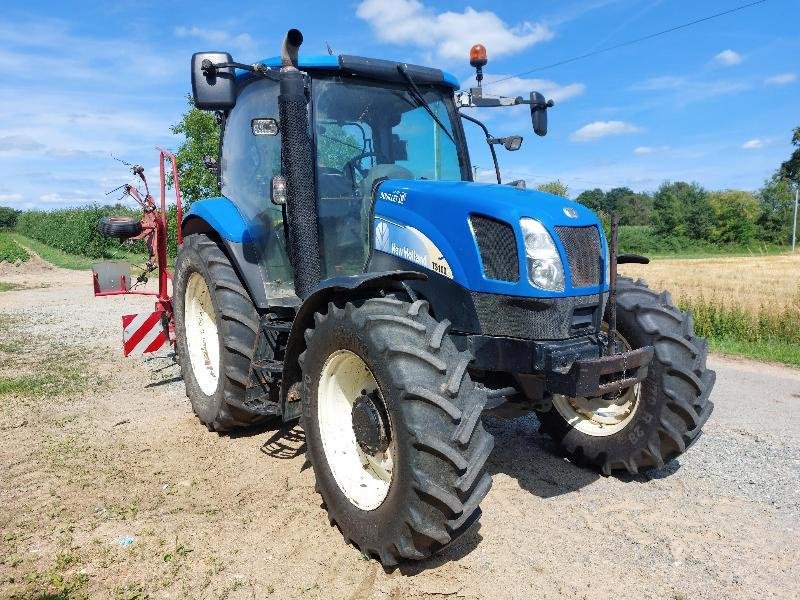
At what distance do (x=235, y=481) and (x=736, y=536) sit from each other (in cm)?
280

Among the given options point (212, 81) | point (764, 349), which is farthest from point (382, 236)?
point (764, 349)

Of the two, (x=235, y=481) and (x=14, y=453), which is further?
(x=14, y=453)

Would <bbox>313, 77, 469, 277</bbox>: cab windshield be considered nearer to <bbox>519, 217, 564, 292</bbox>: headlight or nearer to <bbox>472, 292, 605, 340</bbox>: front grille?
<bbox>472, 292, 605, 340</bbox>: front grille

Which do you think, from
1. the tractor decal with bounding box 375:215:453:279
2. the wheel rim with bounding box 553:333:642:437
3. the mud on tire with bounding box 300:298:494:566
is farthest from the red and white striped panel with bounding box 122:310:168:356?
the wheel rim with bounding box 553:333:642:437

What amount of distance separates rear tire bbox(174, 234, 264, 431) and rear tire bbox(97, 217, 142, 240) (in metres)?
1.51

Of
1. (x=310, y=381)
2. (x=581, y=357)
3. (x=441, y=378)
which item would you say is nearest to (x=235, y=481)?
(x=310, y=381)

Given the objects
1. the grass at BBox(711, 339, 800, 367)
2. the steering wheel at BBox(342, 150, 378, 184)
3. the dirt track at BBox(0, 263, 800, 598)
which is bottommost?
the grass at BBox(711, 339, 800, 367)

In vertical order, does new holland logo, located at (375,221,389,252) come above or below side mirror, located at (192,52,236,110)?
below

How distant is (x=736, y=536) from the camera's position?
3217 mm

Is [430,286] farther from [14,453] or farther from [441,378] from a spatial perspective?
[14,453]

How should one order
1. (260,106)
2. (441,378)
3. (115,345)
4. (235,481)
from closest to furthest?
(441,378), (235,481), (260,106), (115,345)

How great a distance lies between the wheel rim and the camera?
3795 mm

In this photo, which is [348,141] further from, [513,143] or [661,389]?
[661,389]

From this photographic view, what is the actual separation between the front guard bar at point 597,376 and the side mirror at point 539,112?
1767 millimetres
